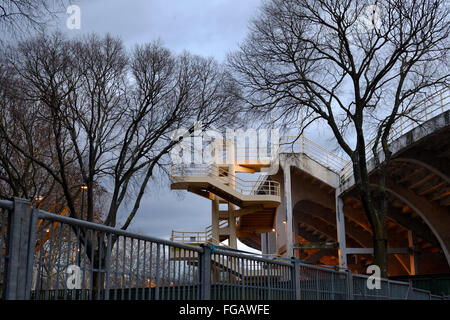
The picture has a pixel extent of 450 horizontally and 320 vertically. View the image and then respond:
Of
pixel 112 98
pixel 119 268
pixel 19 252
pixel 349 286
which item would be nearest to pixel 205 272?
pixel 119 268

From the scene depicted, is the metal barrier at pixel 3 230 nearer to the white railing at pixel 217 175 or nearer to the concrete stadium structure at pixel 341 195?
the concrete stadium structure at pixel 341 195

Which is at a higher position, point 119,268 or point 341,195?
point 341,195

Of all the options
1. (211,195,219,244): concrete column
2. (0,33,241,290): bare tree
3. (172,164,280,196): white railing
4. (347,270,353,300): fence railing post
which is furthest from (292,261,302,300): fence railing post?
(211,195,219,244): concrete column

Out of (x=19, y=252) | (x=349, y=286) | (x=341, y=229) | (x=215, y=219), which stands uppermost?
(x=215, y=219)

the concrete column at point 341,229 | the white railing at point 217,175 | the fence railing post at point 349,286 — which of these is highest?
the white railing at point 217,175

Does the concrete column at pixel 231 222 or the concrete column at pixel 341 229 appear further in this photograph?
the concrete column at pixel 231 222

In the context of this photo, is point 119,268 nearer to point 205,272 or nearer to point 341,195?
point 205,272

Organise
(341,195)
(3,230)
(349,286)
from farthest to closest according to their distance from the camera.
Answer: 1. (341,195)
2. (349,286)
3. (3,230)

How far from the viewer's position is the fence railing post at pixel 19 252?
149 inches

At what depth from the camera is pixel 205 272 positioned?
630cm

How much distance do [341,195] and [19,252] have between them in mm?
34544

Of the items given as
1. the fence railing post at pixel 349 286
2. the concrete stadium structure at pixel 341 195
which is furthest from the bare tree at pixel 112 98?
the fence railing post at pixel 349 286
